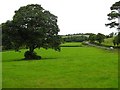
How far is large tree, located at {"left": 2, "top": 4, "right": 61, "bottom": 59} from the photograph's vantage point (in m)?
52.2

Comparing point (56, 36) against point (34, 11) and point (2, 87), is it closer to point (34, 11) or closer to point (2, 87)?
point (34, 11)

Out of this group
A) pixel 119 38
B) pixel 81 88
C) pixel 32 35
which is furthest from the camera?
pixel 119 38

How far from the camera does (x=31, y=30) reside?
52000mm

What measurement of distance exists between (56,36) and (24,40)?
5.60 m

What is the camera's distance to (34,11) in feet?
175

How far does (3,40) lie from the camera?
173ft

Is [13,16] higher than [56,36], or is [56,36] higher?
[13,16]

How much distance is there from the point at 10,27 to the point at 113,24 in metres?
30.1

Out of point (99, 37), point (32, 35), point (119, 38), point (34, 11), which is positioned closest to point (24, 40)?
point (32, 35)

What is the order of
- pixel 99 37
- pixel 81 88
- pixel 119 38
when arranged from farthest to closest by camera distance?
pixel 99 37 → pixel 119 38 → pixel 81 88

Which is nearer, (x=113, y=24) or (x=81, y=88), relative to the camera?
(x=81, y=88)

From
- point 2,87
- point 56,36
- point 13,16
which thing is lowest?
point 2,87

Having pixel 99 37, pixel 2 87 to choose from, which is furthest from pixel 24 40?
pixel 99 37

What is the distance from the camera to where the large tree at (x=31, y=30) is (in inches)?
2057
